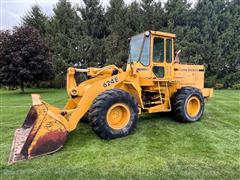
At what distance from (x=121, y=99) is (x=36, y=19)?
68.0 feet

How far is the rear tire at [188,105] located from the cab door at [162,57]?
559 millimetres

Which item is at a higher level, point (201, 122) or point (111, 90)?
point (111, 90)

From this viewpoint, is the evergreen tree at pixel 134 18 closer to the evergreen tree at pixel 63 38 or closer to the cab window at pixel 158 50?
the evergreen tree at pixel 63 38

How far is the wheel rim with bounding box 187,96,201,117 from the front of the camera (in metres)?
6.84

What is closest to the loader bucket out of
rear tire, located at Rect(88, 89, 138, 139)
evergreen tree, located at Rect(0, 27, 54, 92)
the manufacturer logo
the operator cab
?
rear tire, located at Rect(88, 89, 138, 139)

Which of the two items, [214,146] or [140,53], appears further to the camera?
[140,53]

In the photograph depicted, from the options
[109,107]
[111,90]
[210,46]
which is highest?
[210,46]

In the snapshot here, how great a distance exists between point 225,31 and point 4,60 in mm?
16285

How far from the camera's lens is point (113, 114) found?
5.26 meters

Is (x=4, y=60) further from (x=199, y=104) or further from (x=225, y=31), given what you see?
(x=225, y=31)

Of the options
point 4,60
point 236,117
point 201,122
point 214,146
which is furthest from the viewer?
point 4,60

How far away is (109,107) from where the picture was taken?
16.3 feet

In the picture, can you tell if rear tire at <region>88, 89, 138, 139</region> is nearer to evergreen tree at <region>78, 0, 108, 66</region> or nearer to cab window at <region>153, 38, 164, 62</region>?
cab window at <region>153, 38, 164, 62</region>

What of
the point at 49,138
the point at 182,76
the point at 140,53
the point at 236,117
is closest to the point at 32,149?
the point at 49,138
